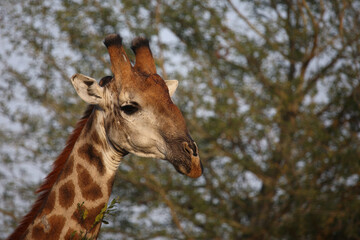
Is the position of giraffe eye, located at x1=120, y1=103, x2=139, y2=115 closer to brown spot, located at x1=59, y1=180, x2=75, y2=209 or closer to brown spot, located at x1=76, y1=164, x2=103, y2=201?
brown spot, located at x1=76, y1=164, x2=103, y2=201

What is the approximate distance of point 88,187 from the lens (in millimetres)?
4336

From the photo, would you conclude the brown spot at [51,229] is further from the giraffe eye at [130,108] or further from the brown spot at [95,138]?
the giraffe eye at [130,108]

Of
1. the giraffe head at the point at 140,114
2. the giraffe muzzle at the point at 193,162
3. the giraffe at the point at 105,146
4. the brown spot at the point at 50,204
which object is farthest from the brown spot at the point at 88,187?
the giraffe muzzle at the point at 193,162

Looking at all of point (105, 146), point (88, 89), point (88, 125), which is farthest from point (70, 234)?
point (88, 89)

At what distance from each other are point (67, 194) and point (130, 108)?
930mm

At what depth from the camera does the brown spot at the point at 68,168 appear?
14.5ft

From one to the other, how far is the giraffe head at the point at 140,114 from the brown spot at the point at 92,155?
0.58 feet

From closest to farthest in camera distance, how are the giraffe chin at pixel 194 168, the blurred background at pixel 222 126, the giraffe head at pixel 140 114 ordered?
the giraffe chin at pixel 194 168 → the giraffe head at pixel 140 114 → the blurred background at pixel 222 126

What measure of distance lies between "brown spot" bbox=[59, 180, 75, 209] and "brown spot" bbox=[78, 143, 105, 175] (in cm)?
26

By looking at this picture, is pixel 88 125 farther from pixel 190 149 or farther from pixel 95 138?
pixel 190 149

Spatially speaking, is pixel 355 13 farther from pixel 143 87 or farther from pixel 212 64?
pixel 143 87

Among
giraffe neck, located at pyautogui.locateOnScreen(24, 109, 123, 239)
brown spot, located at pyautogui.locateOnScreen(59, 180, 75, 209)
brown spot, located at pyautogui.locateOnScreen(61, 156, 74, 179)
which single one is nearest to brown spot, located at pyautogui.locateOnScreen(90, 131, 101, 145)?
giraffe neck, located at pyautogui.locateOnScreen(24, 109, 123, 239)

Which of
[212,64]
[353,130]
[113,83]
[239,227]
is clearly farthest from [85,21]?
[113,83]

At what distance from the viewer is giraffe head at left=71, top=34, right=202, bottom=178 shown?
4.09 metres
